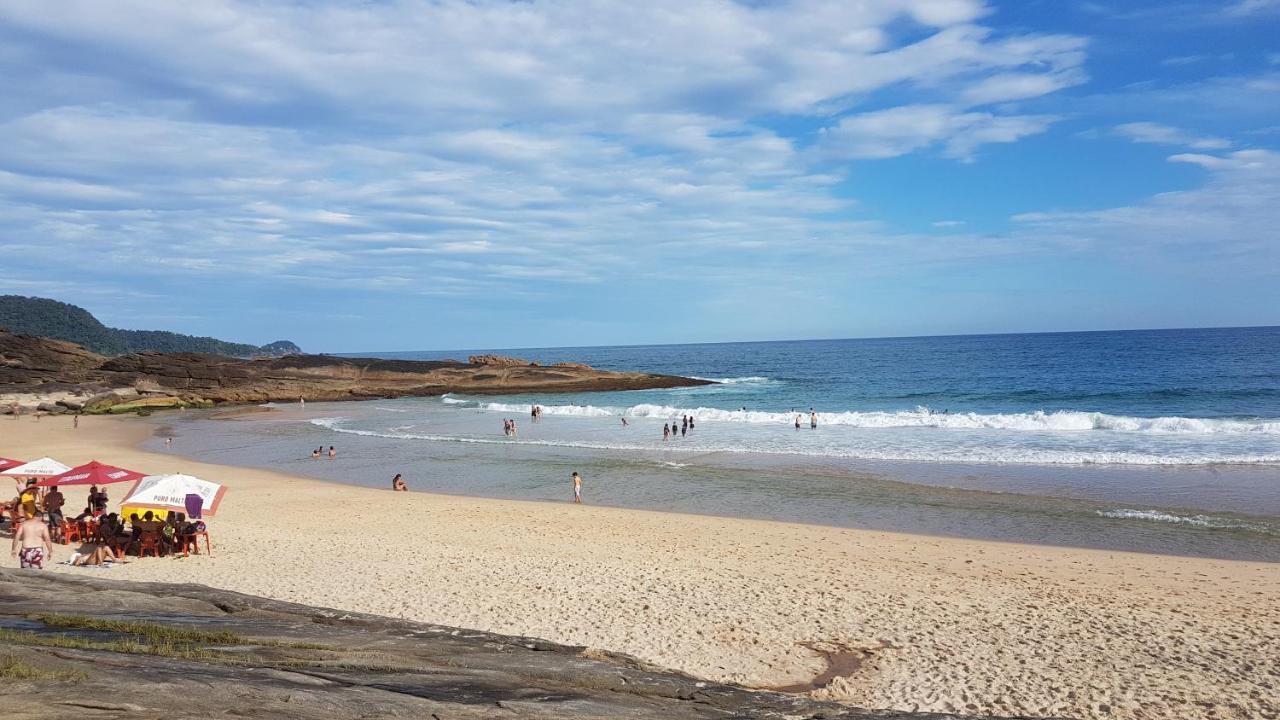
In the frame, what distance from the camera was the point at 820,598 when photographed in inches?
466

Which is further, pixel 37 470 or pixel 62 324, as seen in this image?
pixel 62 324

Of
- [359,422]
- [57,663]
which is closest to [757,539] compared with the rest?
[57,663]

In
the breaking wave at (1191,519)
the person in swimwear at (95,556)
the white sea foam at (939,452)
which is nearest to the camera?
the person in swimwear at (95,556)

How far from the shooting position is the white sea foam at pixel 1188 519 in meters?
16.6

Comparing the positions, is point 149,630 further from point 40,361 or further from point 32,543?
point 40,361

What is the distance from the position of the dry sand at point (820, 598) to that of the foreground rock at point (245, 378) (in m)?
51.4

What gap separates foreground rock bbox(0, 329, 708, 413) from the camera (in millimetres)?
60281

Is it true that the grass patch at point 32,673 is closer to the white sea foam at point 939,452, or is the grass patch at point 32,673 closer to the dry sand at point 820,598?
the dry sand at point 820,598

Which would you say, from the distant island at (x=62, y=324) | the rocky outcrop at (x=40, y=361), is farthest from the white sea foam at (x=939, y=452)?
the distant island at (x=62, y=324)

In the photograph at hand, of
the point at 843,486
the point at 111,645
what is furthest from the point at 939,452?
the point at 111,645

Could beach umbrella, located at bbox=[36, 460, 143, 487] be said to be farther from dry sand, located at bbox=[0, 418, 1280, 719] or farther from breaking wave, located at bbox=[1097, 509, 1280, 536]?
breaking wave, located at bbox=[1097, 509, 1280, 536]

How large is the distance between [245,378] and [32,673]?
72190 mm

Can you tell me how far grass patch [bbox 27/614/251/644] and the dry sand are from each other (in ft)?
13.5

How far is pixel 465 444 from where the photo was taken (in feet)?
118
